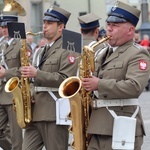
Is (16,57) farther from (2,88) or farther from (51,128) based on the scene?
(51,128)

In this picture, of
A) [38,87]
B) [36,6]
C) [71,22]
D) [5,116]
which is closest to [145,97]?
[5,116]

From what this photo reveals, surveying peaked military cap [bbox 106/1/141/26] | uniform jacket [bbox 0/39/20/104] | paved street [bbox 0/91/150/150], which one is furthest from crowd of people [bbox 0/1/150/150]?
paved street [bbox 0/91/150/150]

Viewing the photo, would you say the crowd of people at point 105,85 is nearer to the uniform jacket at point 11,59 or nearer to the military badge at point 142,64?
the military badge at point 142,64

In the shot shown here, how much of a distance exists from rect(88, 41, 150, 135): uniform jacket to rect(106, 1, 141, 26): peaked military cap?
0.20 metres

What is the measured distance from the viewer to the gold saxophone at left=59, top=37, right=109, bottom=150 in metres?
5.70

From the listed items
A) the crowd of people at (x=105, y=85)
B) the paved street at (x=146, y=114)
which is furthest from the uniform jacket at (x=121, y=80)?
the paved street at (x=146, y=114)

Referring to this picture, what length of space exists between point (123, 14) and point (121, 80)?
0.60m

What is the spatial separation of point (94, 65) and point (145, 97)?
1224cm

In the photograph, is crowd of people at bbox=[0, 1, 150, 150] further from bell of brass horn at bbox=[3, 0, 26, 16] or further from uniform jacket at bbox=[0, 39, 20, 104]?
bell of brass horn at bbox=[3, 0, 26, 16]

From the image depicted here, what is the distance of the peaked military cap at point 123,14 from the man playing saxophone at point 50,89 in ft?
3.94

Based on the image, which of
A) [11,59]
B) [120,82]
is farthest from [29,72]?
[11,59]

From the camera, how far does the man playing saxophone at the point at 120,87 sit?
5531 mm

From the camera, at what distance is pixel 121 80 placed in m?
5.58

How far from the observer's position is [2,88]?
8352 mm
